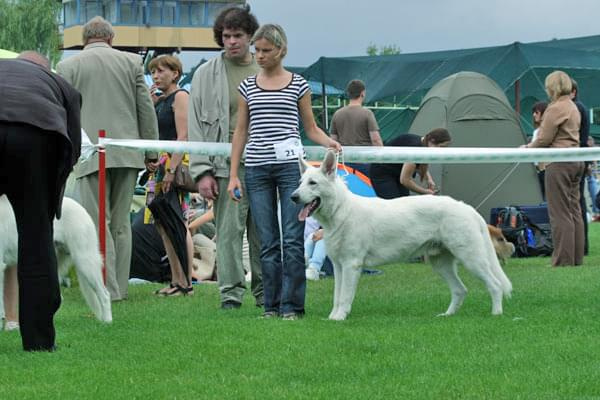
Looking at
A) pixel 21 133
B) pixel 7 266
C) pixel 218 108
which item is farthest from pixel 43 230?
pixel 218 108

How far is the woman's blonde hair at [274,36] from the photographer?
678 cm

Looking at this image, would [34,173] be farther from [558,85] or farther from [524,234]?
[524,234]

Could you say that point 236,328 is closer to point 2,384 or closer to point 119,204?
point 2,384

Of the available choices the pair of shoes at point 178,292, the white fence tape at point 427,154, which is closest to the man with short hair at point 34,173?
the white fence tape at point 427,154

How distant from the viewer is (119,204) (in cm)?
859

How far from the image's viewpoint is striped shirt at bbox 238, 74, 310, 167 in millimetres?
6859

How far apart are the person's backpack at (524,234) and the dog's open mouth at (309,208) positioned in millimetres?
6585

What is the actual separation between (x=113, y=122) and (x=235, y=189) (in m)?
1.94

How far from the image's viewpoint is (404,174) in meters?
11.5

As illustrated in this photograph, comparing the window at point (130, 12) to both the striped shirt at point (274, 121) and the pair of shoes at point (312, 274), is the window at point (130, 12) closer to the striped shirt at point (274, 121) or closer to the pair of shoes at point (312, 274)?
the pair of shoes at point (312, 274)

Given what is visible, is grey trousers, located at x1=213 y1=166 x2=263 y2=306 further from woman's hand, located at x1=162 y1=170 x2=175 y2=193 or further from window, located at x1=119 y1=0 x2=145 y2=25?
window, located at x1=119 y1=0 x2=145 y2=25

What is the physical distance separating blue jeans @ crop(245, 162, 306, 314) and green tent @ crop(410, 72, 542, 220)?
769 cm

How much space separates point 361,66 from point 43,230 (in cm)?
1311

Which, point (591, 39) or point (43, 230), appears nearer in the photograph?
point (43, 230)
